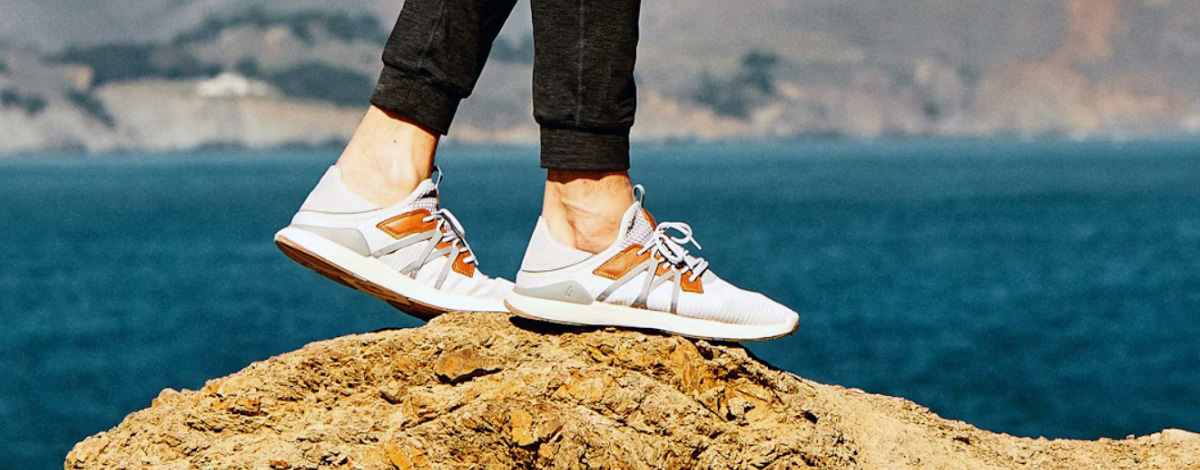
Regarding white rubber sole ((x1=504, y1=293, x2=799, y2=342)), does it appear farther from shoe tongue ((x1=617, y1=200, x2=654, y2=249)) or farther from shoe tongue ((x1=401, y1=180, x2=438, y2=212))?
shoe tongue ((x1=401, y1=180, x2=438, y2=212))

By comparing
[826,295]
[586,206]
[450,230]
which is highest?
[826,295]

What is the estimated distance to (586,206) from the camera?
12.4 feet

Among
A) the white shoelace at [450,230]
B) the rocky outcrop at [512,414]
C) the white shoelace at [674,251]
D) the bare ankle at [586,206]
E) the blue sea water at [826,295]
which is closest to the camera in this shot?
the rocky outcrop at [512,414]

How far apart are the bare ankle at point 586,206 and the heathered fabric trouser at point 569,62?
59 mm

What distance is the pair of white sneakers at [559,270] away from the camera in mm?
3811

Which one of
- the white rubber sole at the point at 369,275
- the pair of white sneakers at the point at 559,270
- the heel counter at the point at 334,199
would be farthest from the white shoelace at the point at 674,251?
the heel counter at the point at 334,199

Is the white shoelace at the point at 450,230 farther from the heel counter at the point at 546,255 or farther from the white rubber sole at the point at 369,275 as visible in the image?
the heel counter at the point at 546,255

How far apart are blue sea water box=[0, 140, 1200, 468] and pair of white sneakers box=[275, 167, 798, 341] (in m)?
21.9

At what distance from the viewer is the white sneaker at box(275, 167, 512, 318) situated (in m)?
3.98

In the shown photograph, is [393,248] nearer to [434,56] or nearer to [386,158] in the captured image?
[386,158]

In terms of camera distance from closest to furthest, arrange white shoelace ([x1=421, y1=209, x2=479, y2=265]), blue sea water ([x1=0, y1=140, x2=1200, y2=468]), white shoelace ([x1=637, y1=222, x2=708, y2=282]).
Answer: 1. white shoelace ([x1=637, y1=222, x2=708, y2=282])
2. white shoelace ([x1=421, y1=209, x2=479, y2=265])
3. blue sea water ([x1=0, y1=140, x2=1200, y2=468])
